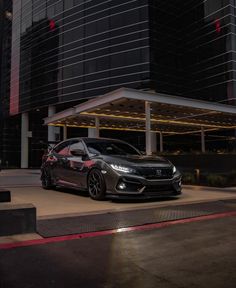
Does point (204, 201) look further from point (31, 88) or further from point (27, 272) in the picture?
point (31, 88)

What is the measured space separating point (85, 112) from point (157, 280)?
17.3 metres

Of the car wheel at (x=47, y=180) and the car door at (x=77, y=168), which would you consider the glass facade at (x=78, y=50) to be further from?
the car door at (x=77, y=168)

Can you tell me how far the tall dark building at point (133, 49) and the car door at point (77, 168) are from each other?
26.2 meters

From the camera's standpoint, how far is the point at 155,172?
324 inches

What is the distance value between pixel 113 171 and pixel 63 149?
276 centimetres

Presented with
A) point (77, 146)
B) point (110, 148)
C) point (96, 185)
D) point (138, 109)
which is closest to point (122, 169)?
point (96, 185)

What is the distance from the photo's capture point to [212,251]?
14.5 feet

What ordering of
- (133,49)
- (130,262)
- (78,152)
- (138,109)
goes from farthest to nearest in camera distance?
(133,49), (138,109), (78,152), (130,262)

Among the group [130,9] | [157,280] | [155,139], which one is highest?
[130,9]

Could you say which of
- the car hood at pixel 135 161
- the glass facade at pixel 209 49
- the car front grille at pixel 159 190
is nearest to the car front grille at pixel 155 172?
the car hood at pixel 135 161

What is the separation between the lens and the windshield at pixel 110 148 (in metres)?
9.21

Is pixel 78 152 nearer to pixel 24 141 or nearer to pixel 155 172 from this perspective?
pixel 155 172

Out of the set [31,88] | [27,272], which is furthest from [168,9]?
[27,272]

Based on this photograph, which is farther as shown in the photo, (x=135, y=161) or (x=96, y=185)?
(x=96, y=185)
